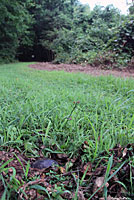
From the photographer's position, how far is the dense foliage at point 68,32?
766cm

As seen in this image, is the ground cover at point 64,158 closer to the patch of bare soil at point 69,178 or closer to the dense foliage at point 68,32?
the patch of bare soil at point 69,178

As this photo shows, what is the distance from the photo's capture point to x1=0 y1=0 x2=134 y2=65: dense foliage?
7657mm

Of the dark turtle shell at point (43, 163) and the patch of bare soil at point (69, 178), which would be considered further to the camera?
the dark turtle shell at point (43, 163)

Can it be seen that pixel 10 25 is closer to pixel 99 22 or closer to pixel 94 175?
pixel 99 22

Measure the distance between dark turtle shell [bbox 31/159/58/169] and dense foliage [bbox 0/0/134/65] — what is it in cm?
621

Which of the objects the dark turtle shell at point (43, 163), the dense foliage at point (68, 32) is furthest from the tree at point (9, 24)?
the dark turtle shell at point (43, 163)

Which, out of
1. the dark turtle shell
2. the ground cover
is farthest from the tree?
the dark turtle shell

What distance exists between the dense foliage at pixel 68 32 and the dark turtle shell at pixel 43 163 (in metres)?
6.21

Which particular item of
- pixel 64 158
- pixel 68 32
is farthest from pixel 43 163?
pixel 68 32

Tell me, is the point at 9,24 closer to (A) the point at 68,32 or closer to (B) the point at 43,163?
(A) the point at 68,32

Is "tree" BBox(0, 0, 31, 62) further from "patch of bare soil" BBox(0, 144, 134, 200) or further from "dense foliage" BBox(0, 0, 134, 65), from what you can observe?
"patch of bare soil" BBox(0, 144, 134, 200)

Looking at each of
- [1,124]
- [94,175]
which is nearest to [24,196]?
[94,175]

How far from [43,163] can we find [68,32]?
11407mm

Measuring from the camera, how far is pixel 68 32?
37.2ft
